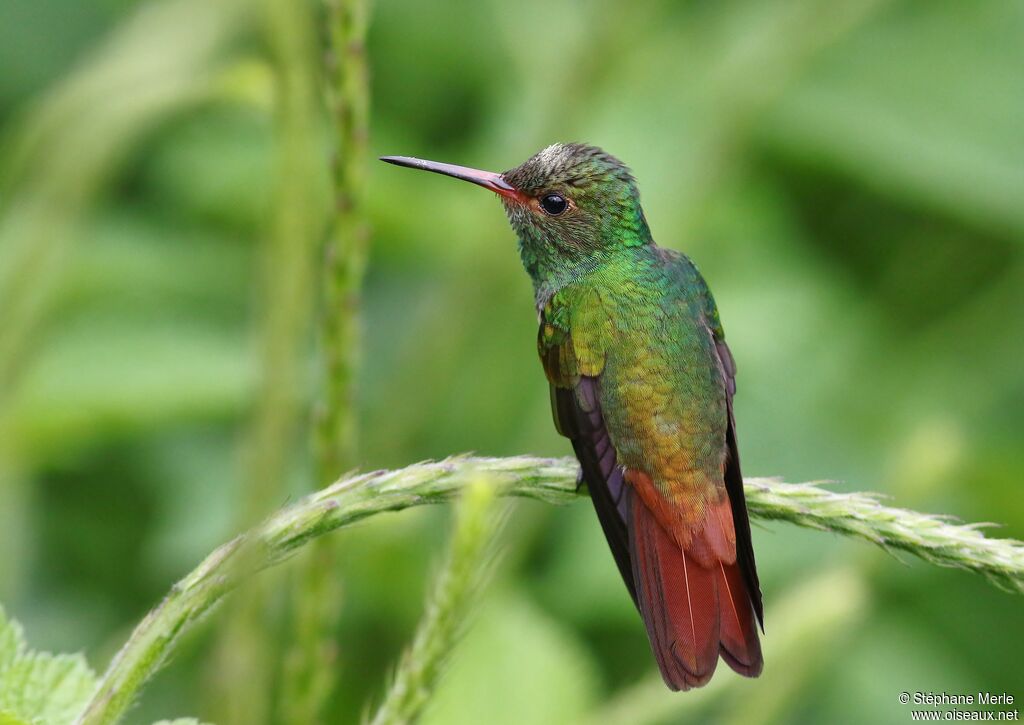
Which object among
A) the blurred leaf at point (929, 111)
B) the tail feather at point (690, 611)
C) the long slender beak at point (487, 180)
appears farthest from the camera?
the blurred leaf at point (929, 111)

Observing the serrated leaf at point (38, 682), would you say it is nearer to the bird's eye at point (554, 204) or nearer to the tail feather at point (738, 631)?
the tail feather at point (738, 631)

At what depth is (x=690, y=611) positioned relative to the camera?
2205 millimetres

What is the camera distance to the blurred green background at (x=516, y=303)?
3080 millimetres

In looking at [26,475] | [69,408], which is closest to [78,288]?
[69,408]

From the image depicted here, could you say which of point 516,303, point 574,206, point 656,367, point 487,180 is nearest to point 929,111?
point 516,303

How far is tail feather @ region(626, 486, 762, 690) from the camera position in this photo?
6.87ft

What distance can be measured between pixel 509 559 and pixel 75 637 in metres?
1.33

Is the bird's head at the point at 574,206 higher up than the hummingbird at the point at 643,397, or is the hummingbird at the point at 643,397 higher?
the bird's head at the point at 574,206

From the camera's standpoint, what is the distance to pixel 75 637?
3.62m

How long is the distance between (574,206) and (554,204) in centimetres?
5

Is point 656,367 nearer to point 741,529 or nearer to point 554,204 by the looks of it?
point 741,529

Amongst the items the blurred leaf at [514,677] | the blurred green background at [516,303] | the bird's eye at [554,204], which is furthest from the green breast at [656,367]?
the blurred leaf at [514,677]

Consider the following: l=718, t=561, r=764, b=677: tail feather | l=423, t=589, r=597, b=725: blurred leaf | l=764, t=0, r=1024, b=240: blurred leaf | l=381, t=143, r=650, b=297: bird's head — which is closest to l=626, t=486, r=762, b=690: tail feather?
l=718, t=561, r=764, b=677: tail feather

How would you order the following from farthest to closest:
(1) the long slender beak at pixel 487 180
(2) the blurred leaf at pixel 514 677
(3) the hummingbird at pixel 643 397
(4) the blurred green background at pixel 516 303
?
1. (4) the blurred green background at pixel 516 303
2. (2) the blurred leaf at pixel 514 677
3. (1) the long slender beak at pixel 487 180
4. (3) the hummingbird at pixel 643 397
